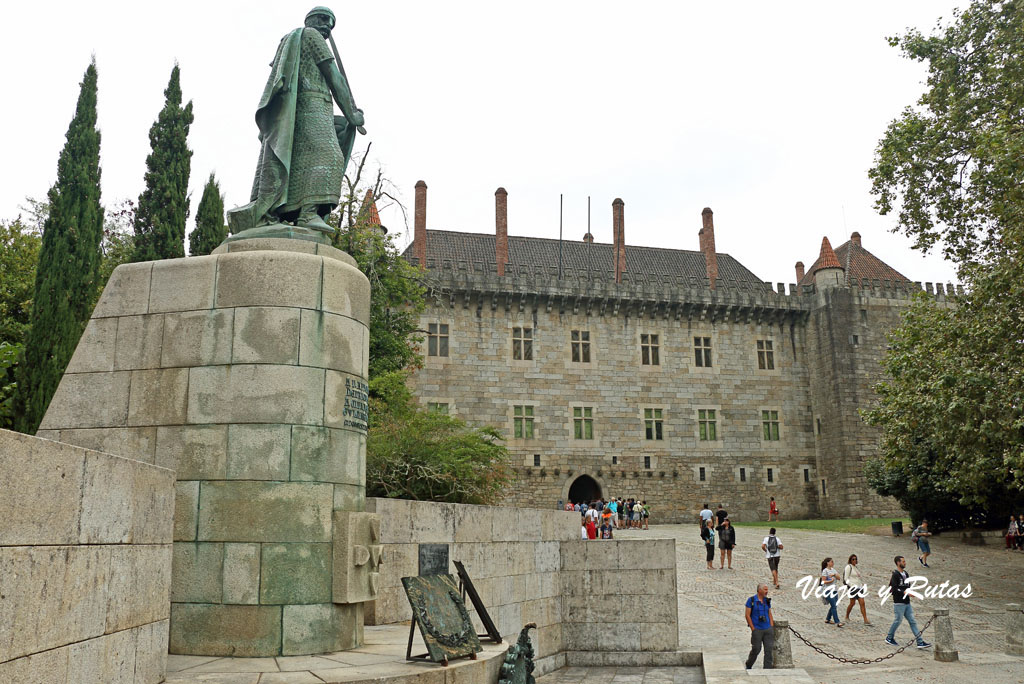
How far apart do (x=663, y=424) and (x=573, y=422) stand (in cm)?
470

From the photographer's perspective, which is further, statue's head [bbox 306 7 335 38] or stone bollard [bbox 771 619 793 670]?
stone bollard [bbox 771 619 793 670]

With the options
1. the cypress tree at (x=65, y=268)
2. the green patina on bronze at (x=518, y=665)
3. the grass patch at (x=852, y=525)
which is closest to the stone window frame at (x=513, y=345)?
the grass patch at (x=852, y=525)

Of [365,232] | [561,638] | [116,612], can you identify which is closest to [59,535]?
[116,612]

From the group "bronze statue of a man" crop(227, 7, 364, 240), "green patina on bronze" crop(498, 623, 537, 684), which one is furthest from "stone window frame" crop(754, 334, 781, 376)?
"green patina on bronze" crop(498, 623, 537, 684)

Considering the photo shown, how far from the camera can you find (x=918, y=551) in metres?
25.4

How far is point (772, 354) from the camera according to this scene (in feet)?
139

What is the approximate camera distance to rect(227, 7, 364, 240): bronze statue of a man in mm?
8250

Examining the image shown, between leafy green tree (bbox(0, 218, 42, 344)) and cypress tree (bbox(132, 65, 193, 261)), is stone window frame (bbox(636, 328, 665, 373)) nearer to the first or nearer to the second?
cypress tree (bbox(132, 65, 193, 261))

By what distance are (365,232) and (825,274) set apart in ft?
90.1

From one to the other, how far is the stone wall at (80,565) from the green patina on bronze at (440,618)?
5.92ft

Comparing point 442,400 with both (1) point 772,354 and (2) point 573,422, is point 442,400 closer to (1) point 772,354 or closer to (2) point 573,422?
(2) point 573,422

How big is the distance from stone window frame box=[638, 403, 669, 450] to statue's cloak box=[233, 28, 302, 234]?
33.1 metres

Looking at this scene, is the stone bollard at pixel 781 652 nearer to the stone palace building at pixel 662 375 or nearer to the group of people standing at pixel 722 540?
the group of people standing at pixel 722 540

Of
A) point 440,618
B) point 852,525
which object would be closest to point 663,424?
point 852,525
